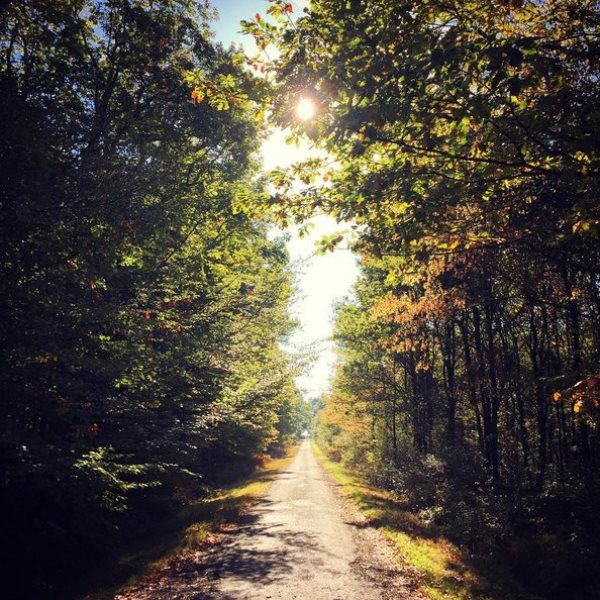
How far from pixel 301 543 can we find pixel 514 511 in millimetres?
6931

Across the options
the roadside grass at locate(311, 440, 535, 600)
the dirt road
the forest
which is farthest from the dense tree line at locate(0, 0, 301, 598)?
the roadside grass at locate(311, 440, 535, 600)

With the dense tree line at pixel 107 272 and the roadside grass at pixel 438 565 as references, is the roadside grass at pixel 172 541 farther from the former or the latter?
A: the roadside grass at pixel 438 565

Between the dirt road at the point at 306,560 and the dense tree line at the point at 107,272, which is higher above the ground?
the dense tree line at the point at 107,272

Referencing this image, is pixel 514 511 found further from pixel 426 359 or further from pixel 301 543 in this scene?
pixel 426 359

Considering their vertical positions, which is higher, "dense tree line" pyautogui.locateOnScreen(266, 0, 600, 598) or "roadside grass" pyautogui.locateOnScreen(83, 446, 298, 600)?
"dense tree line" pyautogui.locateOnScreen(266, 0, 600, 598)

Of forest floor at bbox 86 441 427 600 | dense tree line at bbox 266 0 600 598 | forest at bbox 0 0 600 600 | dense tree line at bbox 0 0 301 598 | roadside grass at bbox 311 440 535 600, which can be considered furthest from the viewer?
roadside grass at bbox 311 440 535 600

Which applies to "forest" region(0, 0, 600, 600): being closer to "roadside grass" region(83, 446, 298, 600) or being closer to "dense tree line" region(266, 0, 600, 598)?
"dense tree line" region(266, 0, 600, 598)

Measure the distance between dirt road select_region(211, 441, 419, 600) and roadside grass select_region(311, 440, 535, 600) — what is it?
46 centimetres

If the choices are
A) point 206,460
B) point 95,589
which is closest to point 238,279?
point 95,589

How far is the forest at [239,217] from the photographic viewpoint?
4.95 metres

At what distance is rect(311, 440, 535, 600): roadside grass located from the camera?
27.2 feet

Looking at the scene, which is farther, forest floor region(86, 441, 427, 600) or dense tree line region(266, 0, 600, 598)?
forest floor region(86, 441, 427, 600)

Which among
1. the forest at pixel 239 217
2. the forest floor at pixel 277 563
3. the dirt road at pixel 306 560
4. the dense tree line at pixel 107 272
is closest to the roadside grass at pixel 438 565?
the forest floor at pixel 277 563

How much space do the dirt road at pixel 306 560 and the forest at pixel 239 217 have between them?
2.92 meters
